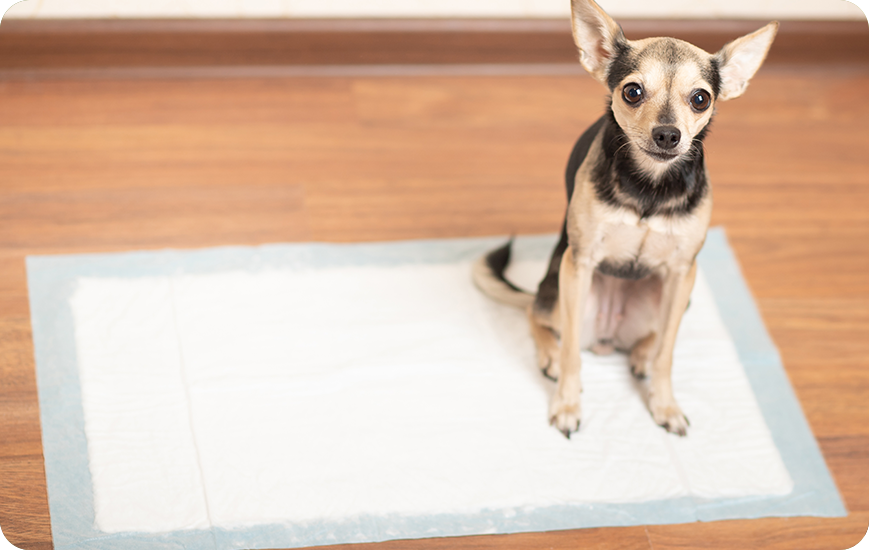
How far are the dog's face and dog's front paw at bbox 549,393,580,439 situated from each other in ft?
2.43

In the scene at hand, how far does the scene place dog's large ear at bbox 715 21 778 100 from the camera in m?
1.81

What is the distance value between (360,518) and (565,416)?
2.06ft

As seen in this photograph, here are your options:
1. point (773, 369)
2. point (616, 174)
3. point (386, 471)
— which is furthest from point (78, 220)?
point (773, 369)

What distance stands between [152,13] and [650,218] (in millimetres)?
2283

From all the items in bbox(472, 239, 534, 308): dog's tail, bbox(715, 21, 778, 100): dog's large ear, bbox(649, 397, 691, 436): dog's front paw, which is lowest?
bbox(649, 397, 691, 436): dog's front paw

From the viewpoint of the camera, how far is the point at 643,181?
1.95 m

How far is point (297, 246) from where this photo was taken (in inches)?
107

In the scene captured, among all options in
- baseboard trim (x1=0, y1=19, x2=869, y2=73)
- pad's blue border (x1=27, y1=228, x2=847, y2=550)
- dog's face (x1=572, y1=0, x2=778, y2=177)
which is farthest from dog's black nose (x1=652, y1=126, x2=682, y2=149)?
baseboard trim (x1=0, y1=19, x2=869, y2=73)

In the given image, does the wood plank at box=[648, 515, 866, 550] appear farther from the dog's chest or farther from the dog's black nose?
the dog's black nose

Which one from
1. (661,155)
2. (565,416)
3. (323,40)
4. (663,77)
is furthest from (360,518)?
(323,40)

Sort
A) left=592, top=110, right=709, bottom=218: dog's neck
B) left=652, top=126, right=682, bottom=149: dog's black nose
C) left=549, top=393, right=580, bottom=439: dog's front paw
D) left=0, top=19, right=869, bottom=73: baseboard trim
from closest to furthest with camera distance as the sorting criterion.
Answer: left=652, top=126, right=682, bottom=149: dog's black nose, left=592, top=110, right=709, bottom=218: dog's neck, left=549, top=393, right=580, bottom=439: dog's front paw, left=0, top=19, right=869, bottom=73: baseboard trim

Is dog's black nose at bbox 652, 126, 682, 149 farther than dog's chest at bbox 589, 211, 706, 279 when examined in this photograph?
No

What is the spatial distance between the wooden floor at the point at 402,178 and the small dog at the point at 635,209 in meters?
0.61

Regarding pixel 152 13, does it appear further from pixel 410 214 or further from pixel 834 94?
pixel 834 94
